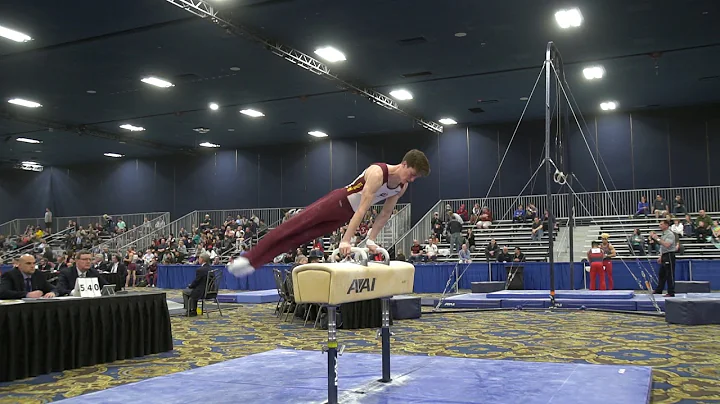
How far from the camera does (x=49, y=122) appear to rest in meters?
20.1

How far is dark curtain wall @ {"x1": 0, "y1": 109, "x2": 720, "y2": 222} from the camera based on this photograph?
65.6 ft

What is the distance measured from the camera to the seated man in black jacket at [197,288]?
11.1 m

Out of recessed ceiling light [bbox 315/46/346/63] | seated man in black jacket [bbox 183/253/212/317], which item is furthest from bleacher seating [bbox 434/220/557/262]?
seated man in black jacket [bbox 183/253/212/317]

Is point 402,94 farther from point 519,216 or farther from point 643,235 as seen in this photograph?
point 643,235

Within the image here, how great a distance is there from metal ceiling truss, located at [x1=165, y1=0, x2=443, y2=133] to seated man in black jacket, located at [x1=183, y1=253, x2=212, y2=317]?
4.34m

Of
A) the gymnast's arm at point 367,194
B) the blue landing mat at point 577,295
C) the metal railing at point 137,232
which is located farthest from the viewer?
the metal railing at point 137,232

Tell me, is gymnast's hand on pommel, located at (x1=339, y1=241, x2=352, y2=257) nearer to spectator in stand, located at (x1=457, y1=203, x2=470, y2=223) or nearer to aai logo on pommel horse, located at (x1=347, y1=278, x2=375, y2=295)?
aai logo on pommel horse, located at (x1=347, y1=278, x2=375, y2=295)

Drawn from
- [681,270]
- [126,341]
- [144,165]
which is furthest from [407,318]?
[144,165]

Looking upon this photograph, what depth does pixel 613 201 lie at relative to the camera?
20.4 meters

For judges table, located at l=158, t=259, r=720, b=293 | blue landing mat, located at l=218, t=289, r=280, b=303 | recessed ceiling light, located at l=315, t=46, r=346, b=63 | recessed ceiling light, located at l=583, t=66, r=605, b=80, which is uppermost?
recessed ceiling light, located at l=583, t=66, r=605, b=80

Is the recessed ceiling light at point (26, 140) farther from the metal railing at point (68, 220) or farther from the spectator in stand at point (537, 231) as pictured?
the spectator in stand at point (537, 231)

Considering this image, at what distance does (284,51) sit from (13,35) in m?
5.32

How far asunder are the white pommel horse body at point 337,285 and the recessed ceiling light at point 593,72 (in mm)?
12162

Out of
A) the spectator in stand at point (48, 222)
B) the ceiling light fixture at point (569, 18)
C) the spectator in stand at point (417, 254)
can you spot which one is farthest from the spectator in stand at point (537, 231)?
the spectator in stand at point (48, 222)
